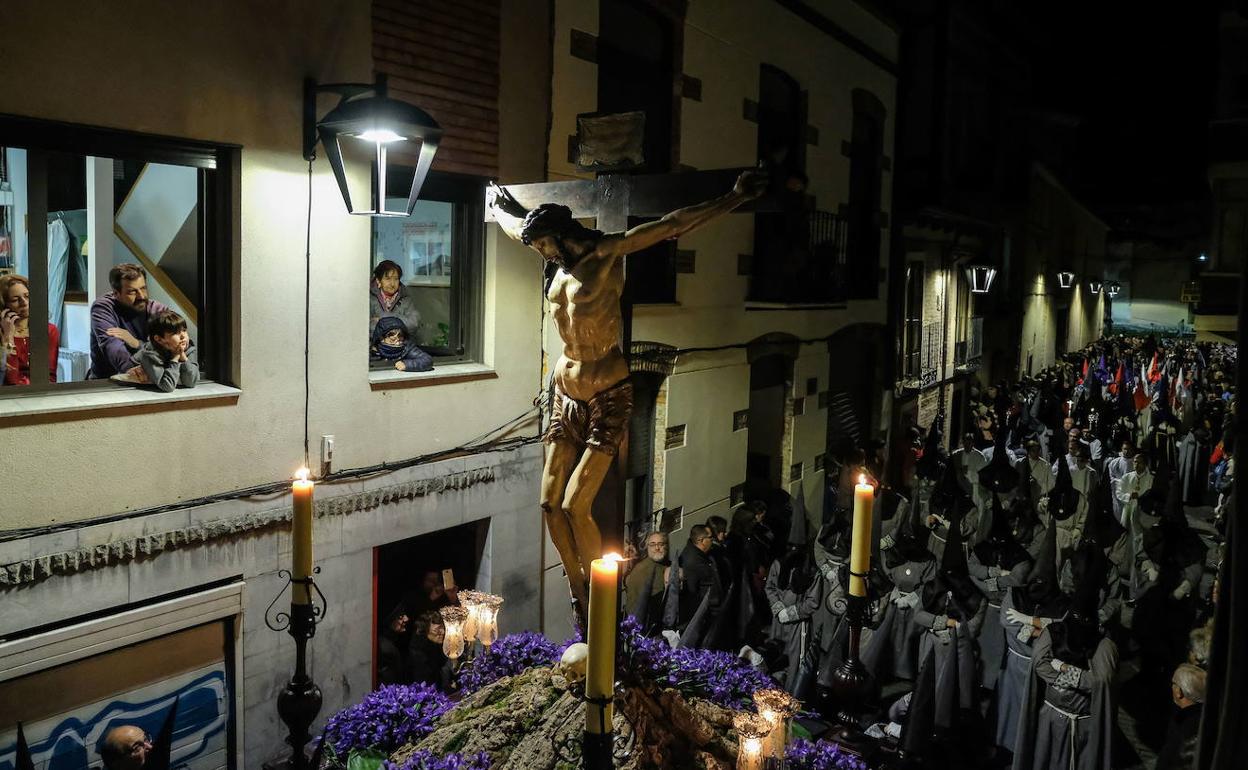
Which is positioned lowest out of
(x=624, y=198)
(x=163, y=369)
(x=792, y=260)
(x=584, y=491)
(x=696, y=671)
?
(x=696, y=671)

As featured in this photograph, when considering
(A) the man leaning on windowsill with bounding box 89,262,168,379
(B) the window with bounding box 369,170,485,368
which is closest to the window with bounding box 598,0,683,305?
(B) the window with bounding box 369,170,485,368

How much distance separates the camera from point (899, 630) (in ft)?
28.3

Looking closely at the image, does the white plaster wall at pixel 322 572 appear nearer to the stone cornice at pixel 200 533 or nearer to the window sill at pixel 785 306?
the stone cornice at pixel 200 533

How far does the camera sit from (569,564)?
4523 mm

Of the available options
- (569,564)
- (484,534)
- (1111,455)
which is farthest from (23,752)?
(1111,455)

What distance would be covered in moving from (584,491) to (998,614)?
5.96 m

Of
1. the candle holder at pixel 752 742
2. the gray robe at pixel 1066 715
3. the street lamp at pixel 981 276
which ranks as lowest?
the gray robe at pixel 1066 715

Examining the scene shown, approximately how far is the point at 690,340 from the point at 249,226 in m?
5.98

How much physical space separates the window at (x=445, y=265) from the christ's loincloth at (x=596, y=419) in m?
3.74

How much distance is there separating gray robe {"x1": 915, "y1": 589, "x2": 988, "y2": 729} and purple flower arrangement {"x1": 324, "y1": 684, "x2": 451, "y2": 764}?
13.7ft

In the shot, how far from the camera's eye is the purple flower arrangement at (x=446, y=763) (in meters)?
4.34

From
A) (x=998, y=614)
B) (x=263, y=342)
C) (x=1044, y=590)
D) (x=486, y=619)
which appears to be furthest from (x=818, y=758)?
(x=998, y=614)

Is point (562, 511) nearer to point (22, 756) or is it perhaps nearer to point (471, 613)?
point (471, 613)

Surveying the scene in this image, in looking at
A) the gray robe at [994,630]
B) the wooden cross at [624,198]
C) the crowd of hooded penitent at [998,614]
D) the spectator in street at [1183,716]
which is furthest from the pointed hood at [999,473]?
the wooden cross at [624,198]
